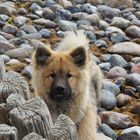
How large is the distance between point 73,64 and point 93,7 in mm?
6568

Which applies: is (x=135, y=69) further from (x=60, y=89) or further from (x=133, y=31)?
(x=60, y=89)

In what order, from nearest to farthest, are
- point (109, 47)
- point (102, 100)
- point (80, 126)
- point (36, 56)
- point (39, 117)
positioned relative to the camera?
point (39, 117) < point (80, 126) < point (36, 56) < point (102, 100) < point (109, 47)

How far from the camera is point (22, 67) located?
8.66 metres

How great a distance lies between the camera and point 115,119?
747cm

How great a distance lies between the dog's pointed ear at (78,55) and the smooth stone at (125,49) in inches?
154

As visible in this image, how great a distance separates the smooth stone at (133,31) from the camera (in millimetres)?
11205

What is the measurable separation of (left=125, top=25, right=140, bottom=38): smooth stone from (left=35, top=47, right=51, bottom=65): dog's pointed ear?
5.25 m

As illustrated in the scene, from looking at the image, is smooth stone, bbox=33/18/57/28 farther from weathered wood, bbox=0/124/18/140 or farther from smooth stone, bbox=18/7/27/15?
weathered wood, bbox=0/124/18/140

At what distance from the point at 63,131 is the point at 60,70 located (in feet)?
9.76

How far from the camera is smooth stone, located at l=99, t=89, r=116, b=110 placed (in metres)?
7.92

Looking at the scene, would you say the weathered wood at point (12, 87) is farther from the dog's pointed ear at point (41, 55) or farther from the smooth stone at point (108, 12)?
the smooth stone at point (108, 12)

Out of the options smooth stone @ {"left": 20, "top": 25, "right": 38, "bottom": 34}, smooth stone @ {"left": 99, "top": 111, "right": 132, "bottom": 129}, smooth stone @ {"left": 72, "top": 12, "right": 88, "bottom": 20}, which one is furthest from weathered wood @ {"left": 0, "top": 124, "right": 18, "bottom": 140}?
smooth stone @ {"left": 72, "top": 12, "right": 88, "bottom": 20}

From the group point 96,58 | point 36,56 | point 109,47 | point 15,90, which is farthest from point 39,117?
point 109,47

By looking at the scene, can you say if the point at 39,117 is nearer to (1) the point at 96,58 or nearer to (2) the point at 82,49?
(2) the point at 82,49
